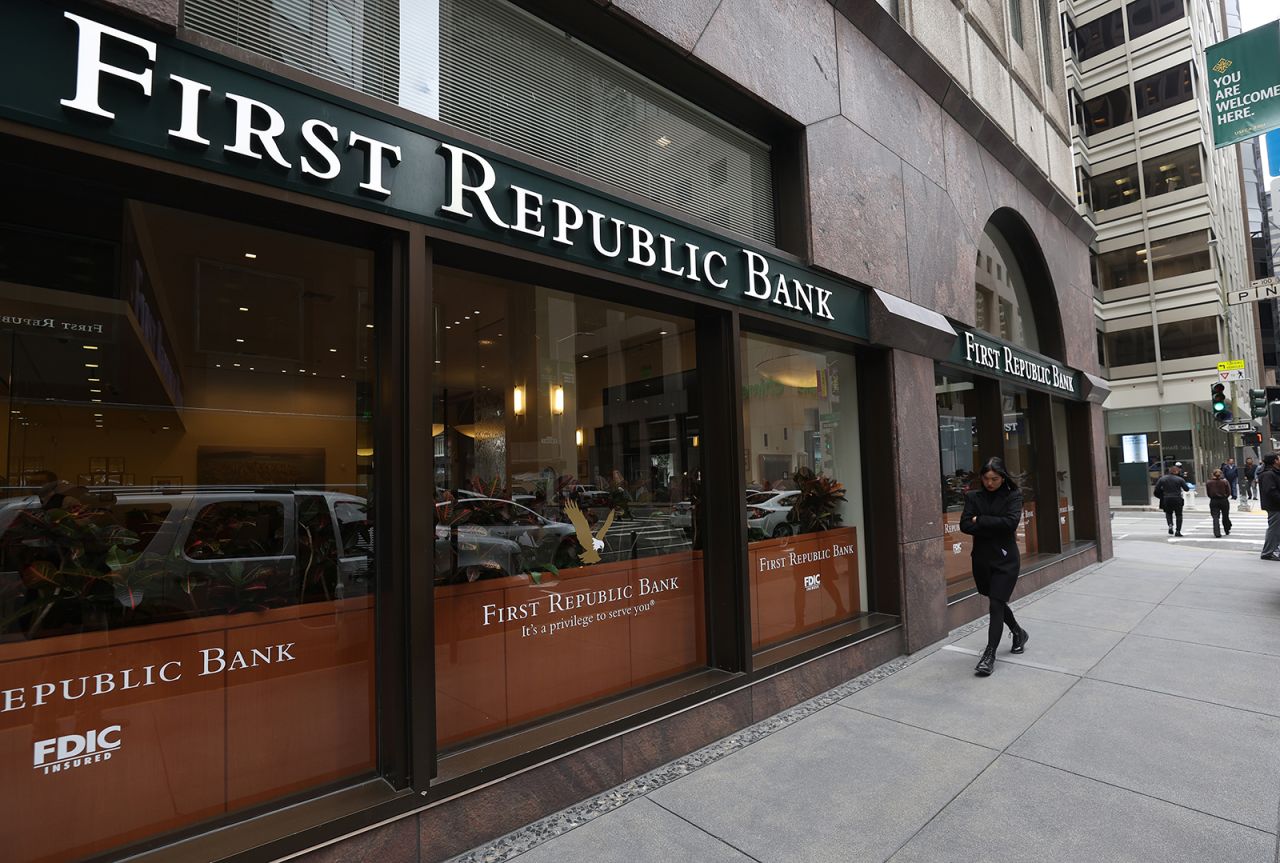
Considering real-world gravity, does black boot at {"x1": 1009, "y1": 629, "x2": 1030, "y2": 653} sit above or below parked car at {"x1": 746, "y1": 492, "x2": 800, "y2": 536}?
below

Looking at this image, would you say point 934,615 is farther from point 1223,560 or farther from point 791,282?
point 1223,560

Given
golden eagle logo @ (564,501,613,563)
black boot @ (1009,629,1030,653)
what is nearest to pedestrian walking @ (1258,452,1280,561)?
black boot @ (1009,629,1030,653)

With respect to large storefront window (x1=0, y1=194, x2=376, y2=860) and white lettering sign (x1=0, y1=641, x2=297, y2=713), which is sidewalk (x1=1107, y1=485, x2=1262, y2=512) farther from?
white lettering sign (x1=0, y1=641, x2=297, y2=713)

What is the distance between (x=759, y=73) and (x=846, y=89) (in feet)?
4.62

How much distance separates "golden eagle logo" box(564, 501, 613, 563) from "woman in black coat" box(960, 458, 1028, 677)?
3264 millimetres

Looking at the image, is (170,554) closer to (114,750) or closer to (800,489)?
(114,750)

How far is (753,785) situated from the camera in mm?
3799

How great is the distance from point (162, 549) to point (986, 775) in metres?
4.67

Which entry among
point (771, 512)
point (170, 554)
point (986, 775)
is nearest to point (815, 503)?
point (771, 512)

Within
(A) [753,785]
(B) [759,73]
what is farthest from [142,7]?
(A) [753,785]

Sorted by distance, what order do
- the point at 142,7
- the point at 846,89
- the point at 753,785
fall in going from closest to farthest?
the point at 142,7
the point at 753,785
the point at 846,89

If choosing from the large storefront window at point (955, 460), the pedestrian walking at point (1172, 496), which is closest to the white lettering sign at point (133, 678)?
the large storefront window at point (955, 460)

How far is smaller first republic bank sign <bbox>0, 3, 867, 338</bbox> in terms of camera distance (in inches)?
93.5

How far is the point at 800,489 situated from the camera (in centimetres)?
627
